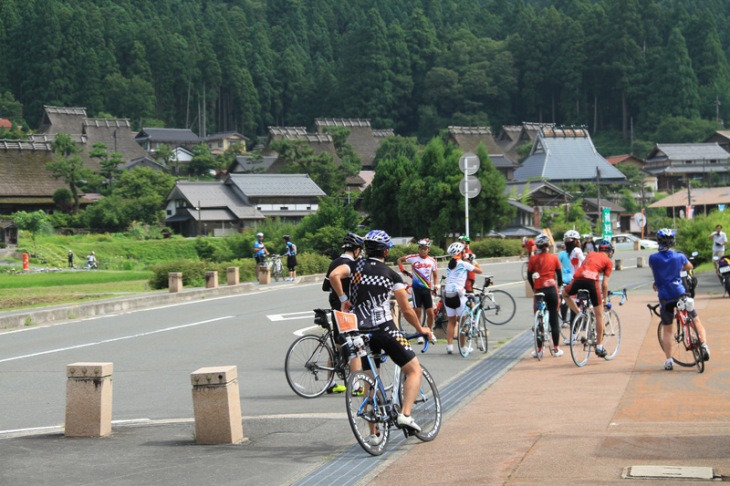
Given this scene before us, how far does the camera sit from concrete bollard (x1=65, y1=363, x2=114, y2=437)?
8.90 metres

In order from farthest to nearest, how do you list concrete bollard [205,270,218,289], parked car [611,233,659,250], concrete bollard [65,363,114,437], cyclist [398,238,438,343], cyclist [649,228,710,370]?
1. parked car [611,233,659,250]
2. concrete bollard [205,270,218,289]
3. cyclist [398,238,438,343]
4. cyclist [649,228,710,370]
5. concrete bollard [65,363,114,437]

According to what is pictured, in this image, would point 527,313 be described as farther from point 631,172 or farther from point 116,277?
point 631,172

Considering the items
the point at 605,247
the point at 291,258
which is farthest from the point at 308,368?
the point at 291,258

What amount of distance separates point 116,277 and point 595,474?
40052 mm

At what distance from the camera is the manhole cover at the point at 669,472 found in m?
6.48

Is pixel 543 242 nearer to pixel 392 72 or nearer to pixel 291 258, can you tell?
pixel 291 258

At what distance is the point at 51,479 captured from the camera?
728 cm

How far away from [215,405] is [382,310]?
1569mm

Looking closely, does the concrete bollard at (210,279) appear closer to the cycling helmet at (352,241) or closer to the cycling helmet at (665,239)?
the cycling helmet at (352,241)

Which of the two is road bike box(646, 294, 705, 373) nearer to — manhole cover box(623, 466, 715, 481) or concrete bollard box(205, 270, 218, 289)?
manhole cover box(623, 466, 715, 481)

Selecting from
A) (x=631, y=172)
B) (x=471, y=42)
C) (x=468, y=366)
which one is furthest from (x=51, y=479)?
(x=471, y=42)

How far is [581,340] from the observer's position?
13258 mm

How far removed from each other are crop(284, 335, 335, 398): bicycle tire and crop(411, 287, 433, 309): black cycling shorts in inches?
153

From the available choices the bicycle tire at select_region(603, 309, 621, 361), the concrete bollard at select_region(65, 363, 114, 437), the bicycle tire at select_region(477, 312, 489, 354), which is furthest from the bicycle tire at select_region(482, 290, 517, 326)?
the concrete bollard at select_region(65, 363, 114, 437)
